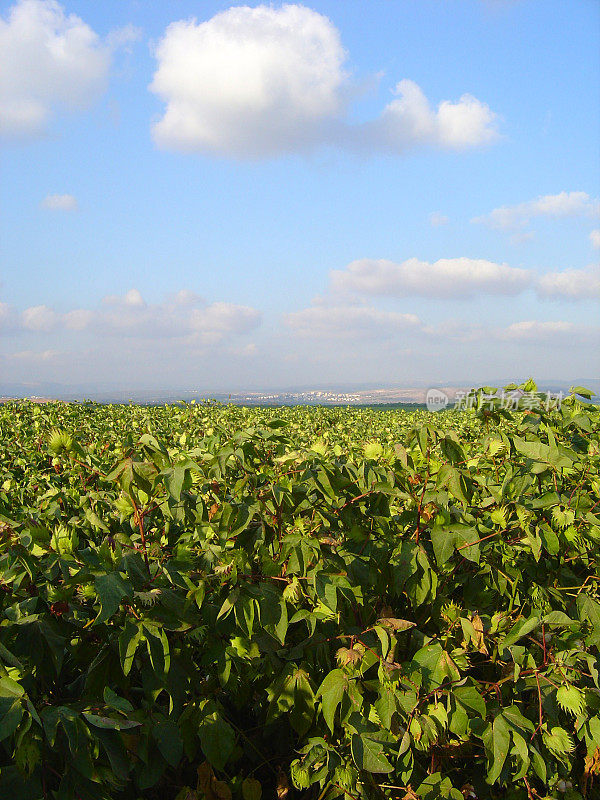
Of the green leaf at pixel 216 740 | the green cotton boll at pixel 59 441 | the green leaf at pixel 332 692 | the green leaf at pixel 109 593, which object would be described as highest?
the green cotton boll at pixel 59 441

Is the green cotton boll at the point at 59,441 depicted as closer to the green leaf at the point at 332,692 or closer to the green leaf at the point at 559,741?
the green leaf at the point at 332,692

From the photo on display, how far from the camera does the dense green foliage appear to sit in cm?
153

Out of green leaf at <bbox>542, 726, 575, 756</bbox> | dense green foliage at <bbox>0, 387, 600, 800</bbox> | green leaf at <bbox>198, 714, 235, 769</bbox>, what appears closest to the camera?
dense green foliage at <bbox>0, 387, 600, 800</bbox>

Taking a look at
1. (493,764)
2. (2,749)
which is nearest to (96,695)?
(2,749)

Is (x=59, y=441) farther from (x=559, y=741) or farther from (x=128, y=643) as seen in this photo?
(x=559, y=741)

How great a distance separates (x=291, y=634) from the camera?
206cm

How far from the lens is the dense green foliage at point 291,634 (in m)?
1.53

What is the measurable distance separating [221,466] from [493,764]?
1.32 meters

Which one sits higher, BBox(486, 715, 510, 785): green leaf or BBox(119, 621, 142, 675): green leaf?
BBox(119, 621, 142, 675): green leaf

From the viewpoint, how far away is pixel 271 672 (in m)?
1.93

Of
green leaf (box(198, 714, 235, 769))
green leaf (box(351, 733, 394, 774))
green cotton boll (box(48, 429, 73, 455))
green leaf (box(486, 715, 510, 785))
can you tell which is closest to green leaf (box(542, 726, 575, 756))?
green leaf (box(486, 715, 510, 785))

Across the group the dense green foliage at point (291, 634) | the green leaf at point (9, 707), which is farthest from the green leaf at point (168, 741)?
the green leaf at point (9, 707)

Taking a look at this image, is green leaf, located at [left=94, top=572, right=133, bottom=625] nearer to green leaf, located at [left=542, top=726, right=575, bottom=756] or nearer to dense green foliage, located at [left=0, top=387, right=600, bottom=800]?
dense green foliage, located at [left=0, top=387, right=600, bottom=800]

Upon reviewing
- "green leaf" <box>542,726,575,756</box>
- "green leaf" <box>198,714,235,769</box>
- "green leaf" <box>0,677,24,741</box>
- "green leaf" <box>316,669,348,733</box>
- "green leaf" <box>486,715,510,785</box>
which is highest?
"green leaf" <box>0,677,24,741</box>
